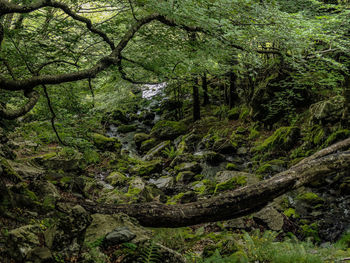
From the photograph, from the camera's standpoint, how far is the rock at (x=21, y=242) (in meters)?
2.43

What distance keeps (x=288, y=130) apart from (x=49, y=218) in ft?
34.6

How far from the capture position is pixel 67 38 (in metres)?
5.30

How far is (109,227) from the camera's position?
12.5 feet

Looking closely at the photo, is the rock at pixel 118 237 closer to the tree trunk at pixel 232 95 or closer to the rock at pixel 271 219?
the rock at pixel 271 219

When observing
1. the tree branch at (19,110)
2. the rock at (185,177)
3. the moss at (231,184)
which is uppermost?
the tree branch at (19,110)

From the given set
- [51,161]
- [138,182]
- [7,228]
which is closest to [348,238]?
[7,228]

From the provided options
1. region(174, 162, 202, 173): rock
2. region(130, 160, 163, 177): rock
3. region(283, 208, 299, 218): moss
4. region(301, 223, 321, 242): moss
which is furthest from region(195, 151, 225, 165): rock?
region(301, 223, 321, 242): moss

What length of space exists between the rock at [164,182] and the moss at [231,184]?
2534 millimetres

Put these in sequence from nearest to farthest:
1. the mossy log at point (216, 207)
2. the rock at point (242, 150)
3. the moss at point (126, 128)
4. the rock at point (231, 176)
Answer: the mossy log at point (216, 207)
the rock at point (231, 176)
the rock at point (242, 150)
the moss at point (126, 128)

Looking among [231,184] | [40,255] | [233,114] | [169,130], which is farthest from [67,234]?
[233,114]

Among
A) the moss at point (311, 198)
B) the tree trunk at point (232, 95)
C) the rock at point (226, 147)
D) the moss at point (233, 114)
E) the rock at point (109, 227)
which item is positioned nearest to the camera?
the rock at point (109, 227)

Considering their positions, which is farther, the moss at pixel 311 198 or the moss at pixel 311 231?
the moss at pixel 311 198

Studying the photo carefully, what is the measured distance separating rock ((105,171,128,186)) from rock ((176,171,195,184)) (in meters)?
2.58

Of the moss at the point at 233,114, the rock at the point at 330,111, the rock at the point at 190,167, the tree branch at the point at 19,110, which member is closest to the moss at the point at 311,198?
the rock at the point at 330,111
